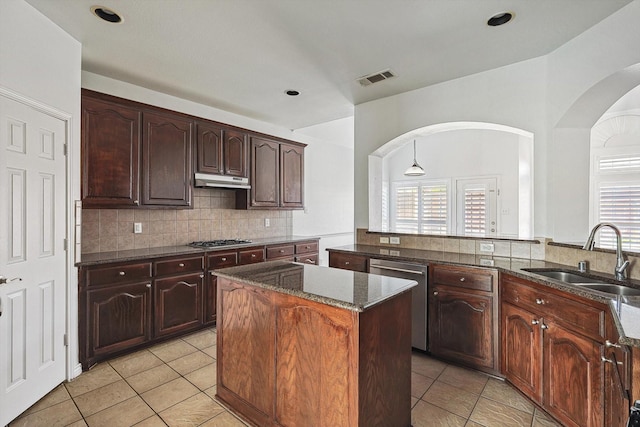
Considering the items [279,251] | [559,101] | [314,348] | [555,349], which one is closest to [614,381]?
[555,349]

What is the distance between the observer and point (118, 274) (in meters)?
2.78

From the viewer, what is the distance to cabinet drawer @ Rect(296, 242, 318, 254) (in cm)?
457

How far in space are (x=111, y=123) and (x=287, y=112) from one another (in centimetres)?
219

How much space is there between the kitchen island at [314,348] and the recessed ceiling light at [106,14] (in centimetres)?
194

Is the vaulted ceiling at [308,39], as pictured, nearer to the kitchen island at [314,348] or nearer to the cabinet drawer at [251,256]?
the kitchen island at [314,348]

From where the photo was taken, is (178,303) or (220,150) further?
(220,150)

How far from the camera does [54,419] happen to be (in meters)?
2.00

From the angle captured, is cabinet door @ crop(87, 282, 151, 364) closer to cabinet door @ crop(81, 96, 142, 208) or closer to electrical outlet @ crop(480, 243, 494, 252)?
cabinet door @ crop(81, 96, 142, 208)

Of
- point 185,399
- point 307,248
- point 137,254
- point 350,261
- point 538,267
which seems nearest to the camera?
point 185,399

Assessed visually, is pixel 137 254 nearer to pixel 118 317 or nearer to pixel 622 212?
pixel 118 317

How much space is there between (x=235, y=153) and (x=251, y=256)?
1317 millimetres

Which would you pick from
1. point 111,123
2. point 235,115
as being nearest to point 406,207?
point 235,115

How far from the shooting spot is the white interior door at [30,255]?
6.34ft

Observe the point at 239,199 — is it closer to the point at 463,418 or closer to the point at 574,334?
the point at 463,418
